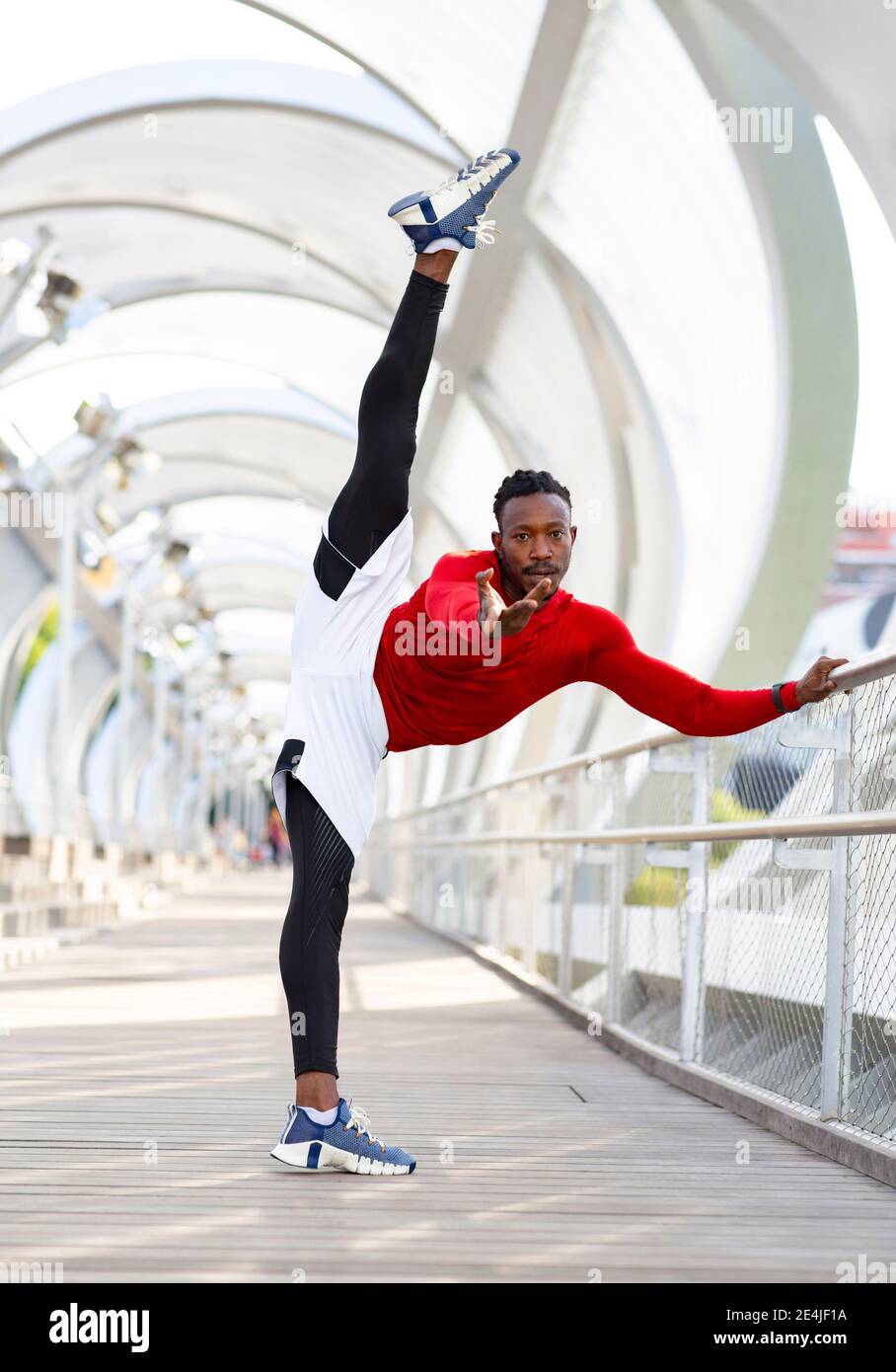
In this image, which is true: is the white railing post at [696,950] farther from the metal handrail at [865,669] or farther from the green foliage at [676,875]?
the metal handrail at [865,669]

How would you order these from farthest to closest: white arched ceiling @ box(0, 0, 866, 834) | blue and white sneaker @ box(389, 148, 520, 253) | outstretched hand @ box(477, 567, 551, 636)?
white arched ceiling @ box(0, 0, 866, 834), blue and white sneaker @ box(389, 148, 520, 253), outstretched hand @ box(477, 567, 551, 636)

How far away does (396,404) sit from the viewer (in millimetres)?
3344

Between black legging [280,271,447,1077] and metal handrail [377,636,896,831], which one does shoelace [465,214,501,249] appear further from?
metal handrail [377,636,896,831]

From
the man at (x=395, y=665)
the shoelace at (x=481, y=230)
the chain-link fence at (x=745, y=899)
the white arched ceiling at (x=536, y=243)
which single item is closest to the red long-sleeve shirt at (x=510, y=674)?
the man at (x=395, y=665)

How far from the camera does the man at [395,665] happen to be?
10.9 ft

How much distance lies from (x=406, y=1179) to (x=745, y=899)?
6.53ft

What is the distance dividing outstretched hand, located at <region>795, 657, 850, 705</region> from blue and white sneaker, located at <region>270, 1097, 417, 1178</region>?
133 centimetres

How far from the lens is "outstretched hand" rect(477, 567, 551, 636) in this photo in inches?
117

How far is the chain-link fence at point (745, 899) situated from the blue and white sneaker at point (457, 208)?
1415mm

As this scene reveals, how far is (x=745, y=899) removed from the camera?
203 inches

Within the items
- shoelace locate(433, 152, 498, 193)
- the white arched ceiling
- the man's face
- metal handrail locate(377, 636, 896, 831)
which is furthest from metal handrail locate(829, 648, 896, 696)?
the white arched ceiling
